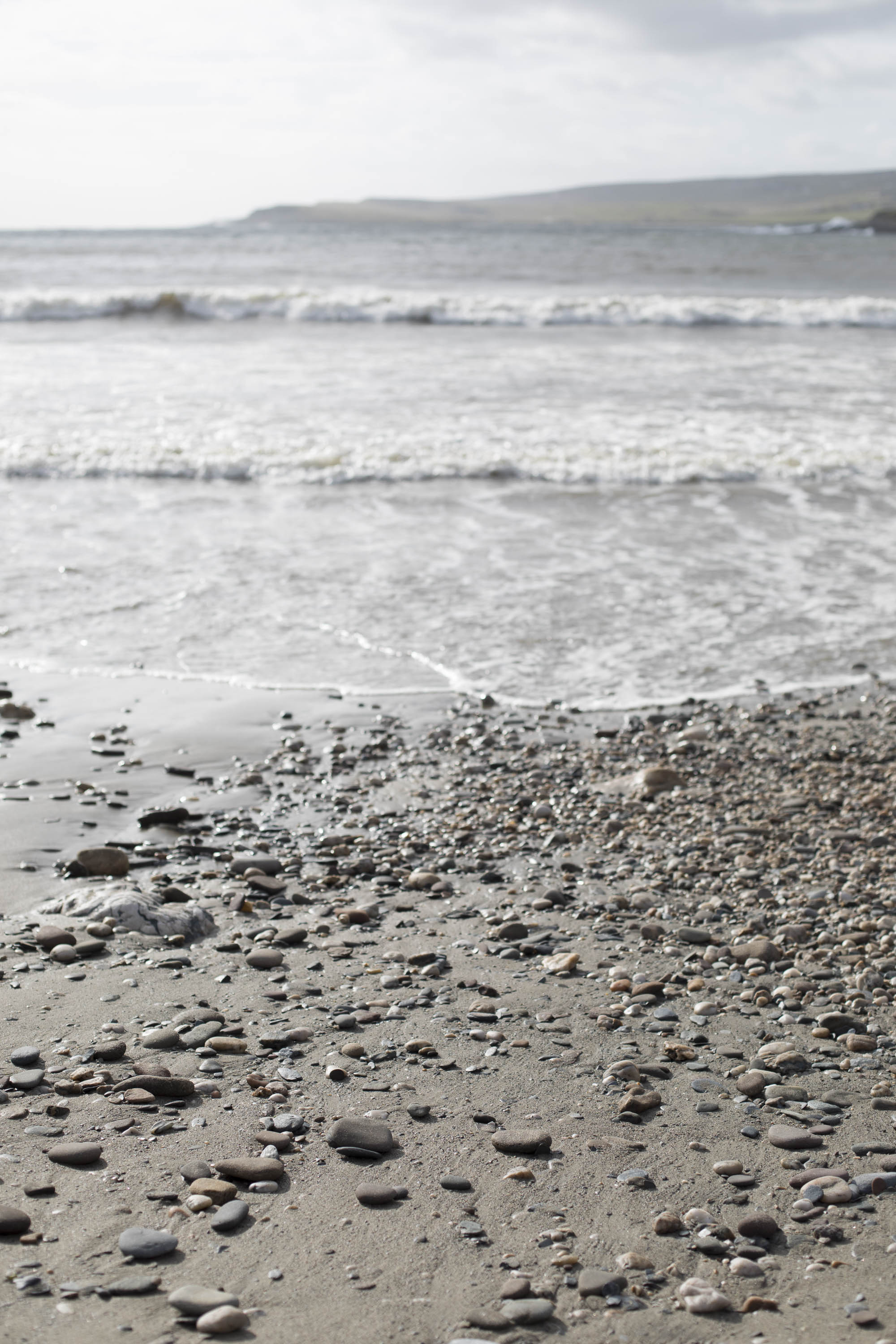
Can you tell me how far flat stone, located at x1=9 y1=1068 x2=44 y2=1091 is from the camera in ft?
8.30

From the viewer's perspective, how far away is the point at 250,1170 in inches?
88.7

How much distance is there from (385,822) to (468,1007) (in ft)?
4.47

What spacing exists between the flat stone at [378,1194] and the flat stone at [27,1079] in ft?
2.82

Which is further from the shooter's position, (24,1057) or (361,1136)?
(24,1057)

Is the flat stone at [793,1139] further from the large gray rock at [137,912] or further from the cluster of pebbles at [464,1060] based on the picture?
the large gray rock at [137,912]

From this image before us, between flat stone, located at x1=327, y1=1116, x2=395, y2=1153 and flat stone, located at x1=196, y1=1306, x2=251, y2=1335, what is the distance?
54 centimetres

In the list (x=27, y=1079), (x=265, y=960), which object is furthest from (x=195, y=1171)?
(x=265, y=960)

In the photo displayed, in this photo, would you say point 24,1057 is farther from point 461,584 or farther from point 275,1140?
point 461,584

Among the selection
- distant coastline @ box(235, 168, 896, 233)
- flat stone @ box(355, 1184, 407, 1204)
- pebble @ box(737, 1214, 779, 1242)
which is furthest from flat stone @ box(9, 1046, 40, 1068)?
distant coastline @ box(235, 168, 896, 233)

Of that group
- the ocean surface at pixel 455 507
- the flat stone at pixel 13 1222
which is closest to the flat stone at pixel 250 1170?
the flat stone at pixel 13 1222

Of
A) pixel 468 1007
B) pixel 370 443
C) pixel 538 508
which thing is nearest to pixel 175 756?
pixel 468 1007

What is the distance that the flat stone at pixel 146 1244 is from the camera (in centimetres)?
200

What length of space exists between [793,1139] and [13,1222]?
5.46ft

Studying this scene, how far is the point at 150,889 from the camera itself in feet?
11.9
